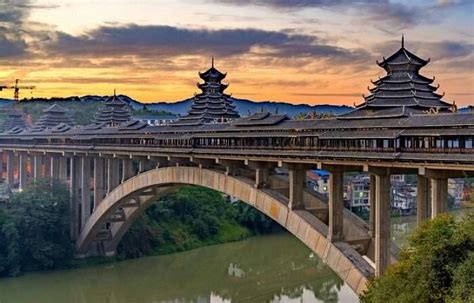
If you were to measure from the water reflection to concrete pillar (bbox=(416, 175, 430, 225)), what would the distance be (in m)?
14.3

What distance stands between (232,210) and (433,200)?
3674 cm

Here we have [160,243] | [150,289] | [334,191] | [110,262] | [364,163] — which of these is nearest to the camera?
[364,163]

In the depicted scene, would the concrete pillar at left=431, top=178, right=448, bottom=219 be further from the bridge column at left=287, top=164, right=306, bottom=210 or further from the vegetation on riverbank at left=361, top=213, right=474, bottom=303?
the bridge column at left=287, top=164, right=306, bottom=210

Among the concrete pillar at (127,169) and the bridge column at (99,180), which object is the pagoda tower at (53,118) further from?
the concrete pillar at (127,169)

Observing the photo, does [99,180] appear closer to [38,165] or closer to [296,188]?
[38,165]

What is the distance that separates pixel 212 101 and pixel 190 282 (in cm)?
1127

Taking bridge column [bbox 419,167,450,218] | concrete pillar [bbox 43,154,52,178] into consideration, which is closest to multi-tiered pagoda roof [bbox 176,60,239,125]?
concrete pillar [bbox 43,154,52,178]

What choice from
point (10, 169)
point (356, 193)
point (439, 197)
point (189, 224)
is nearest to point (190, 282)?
point (189, 224)

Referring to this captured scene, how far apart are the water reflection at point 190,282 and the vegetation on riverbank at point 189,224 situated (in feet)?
4.52

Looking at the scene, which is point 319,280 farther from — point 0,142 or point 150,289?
point 0,142

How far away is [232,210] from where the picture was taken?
50500 mm

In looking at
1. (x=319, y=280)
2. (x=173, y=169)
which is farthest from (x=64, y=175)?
(x=319, y=280)

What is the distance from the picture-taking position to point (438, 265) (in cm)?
1131

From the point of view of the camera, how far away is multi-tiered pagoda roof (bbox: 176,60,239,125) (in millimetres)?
36031
